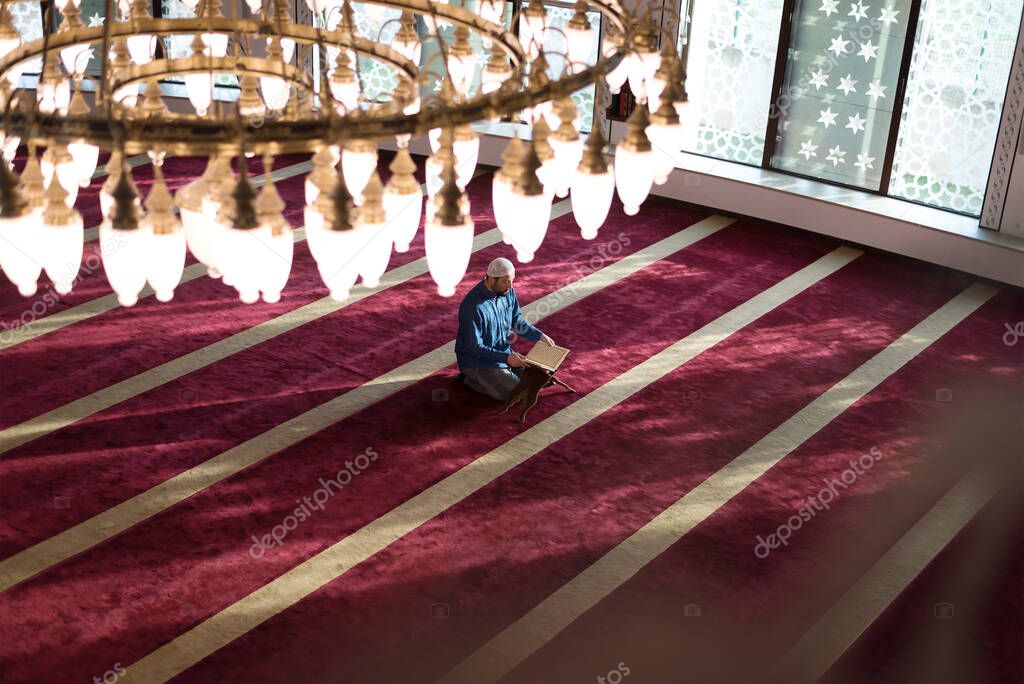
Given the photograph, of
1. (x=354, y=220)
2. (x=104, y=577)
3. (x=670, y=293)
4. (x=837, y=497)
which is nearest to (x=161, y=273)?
(x=354, y=220)

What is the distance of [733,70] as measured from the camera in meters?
9.09

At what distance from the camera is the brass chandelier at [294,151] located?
2375 mm

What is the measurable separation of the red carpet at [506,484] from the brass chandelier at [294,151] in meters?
2.20

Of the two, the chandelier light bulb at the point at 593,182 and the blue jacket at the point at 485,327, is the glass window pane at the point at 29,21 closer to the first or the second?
the blue jacket at the point at 485,327

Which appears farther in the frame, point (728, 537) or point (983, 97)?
point (983, 97)

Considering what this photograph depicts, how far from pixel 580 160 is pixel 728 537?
115 inches

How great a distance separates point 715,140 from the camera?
9367mm

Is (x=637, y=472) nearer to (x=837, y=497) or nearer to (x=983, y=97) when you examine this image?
(x=837, y=497)

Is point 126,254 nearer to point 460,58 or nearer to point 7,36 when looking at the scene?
point 460,58

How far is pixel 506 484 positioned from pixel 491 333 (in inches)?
36.1

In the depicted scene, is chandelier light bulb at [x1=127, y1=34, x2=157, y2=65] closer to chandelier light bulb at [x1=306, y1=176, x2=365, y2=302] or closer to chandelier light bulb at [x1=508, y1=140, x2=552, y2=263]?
chandelier light bulb at [x1=508, y1=140, x2=552, y2=263]

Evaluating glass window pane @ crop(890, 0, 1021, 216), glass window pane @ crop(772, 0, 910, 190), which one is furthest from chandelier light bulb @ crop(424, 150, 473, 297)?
glass window pane @ crop(772, 0, 910, 190)

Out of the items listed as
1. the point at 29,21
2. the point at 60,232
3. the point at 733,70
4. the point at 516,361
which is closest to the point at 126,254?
the point at 60,232

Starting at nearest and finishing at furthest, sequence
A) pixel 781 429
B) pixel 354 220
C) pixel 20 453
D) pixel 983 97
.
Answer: pixel 354 220, pixel 20 453, pixel 781 429, pixel 983 97
